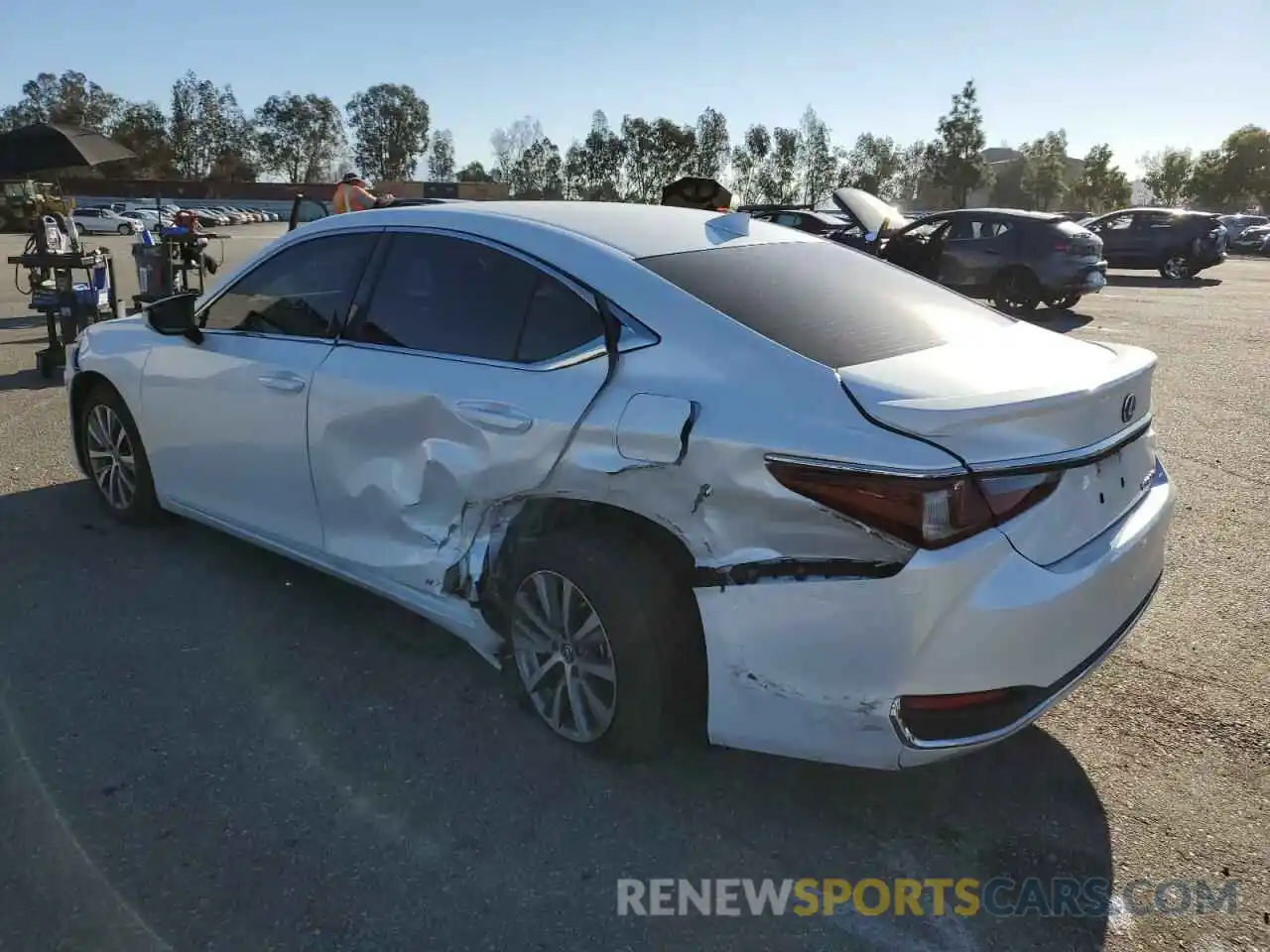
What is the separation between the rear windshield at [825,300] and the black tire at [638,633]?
74 centimetres

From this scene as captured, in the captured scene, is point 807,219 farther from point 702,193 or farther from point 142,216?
point 142,216

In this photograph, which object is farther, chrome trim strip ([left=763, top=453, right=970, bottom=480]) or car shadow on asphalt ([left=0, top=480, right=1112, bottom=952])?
car shadow on asphalt ([left=0, top=480, right=1112, bottom=952])

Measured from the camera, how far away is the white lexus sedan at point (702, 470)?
239 cm

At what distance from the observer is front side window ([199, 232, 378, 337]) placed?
3789 mm

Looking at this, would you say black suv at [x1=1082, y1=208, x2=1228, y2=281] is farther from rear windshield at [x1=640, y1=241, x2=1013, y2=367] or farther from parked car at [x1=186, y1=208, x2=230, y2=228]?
parked car at [x1=186, y1=208, x2=230, y2=228]

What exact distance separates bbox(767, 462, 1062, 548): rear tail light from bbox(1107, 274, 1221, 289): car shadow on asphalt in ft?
68.5

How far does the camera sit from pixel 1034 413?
8.14 feet

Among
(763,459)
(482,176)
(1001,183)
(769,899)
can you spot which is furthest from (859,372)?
(1001,183)

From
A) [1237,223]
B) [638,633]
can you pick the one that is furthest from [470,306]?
[1237,223]

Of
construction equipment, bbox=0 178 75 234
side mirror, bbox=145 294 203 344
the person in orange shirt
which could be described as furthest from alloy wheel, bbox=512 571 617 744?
construction equipment, bbox=0 178 75 234

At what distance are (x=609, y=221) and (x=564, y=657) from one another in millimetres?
1530

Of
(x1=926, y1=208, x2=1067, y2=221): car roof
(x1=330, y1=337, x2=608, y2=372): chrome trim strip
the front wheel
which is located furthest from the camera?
the front wheel

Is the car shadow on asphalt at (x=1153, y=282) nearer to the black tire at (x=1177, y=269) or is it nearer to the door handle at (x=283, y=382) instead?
Result: the black tire at (x=1177, y=269)

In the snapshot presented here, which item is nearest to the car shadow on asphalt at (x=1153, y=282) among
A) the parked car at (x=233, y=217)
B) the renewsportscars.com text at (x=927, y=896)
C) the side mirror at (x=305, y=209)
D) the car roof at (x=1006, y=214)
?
the car roof at (x=1006, y=214)
